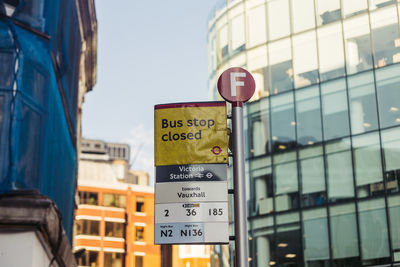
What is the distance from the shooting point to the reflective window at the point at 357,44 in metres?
32.4

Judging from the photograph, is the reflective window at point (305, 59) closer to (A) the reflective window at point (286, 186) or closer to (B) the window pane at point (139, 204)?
(A) the reflective window at point (286, 186)

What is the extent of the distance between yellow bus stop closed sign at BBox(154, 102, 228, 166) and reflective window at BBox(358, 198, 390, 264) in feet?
76.2

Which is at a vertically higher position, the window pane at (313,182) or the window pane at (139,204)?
the window pane at (139,204)

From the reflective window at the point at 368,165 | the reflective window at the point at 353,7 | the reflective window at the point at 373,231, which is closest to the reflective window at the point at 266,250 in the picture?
the reflective window at the point at 373,231

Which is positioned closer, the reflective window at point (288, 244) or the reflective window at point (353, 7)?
the reflective window at point (353, 7)

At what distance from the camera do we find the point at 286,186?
34188 mm

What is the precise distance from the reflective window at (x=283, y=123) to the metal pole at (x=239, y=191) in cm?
2647

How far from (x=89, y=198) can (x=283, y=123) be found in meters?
55.9

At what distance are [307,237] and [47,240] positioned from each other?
1924 cm

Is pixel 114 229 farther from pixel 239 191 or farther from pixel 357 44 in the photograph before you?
pixel 239 191

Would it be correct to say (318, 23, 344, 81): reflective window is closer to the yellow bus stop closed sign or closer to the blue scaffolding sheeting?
the blue scaffolding sheeting

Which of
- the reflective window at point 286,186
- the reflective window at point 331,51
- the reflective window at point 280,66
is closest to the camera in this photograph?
the reflective window at point 331,51

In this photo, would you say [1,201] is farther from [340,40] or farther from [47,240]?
[340,40]

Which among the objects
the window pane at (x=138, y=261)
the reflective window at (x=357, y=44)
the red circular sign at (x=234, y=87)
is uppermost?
the reflective window at (x=357, y=44)
